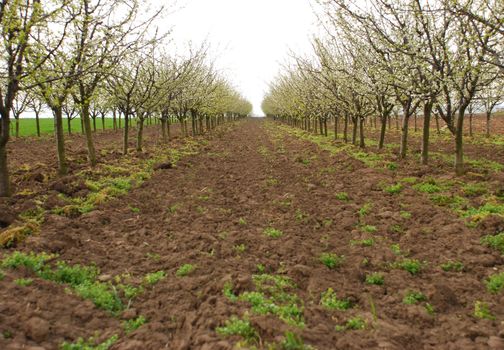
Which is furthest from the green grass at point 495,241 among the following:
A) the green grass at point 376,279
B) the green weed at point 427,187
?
the green weed at point 427,187

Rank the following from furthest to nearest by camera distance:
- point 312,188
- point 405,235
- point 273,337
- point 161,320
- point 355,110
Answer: point 355,110
point 312,188
point 405,235
point 161,320
point 273,337

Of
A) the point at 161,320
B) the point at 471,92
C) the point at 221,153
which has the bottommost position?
the point at 161,320

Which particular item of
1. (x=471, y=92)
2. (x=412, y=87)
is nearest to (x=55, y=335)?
(x=412, y=87)

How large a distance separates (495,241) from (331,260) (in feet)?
10.6

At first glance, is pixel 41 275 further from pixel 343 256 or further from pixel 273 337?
pixel 343 256

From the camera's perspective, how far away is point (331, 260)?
680cm

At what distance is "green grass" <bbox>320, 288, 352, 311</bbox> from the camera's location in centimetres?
529

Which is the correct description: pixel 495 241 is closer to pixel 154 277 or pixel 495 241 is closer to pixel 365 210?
pixel 365 210

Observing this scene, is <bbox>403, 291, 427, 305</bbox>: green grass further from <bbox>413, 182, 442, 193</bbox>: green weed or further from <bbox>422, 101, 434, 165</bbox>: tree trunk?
<bbox>422, 101, 434, 165</bbox>: tree trunk

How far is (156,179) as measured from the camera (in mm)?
14305

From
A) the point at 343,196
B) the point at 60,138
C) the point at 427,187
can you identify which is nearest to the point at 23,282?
the point at 343,196

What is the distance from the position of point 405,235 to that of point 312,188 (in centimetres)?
495

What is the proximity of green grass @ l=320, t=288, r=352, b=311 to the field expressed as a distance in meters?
0.02

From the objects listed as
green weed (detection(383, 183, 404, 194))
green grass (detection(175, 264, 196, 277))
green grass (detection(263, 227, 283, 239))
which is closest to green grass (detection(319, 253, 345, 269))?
green grass (detection(263, 227, 283, 239))
